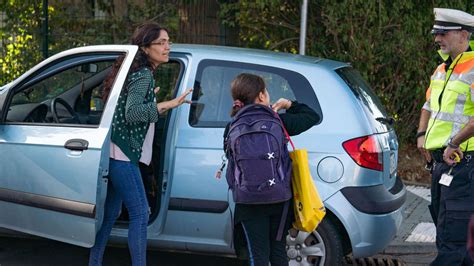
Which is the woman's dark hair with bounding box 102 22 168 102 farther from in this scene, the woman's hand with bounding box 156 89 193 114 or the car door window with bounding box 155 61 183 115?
the car door window with bounding box 155 61 183 115

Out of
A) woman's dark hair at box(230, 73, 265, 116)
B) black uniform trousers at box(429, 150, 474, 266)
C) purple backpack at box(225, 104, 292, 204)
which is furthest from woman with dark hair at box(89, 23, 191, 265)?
black uniform trousers at box(429, 150, 474, 266)

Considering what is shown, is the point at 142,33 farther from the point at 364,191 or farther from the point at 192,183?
the point at 364,191

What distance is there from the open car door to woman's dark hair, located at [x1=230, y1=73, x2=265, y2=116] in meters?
0.90

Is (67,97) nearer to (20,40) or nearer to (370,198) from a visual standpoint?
(370,198)

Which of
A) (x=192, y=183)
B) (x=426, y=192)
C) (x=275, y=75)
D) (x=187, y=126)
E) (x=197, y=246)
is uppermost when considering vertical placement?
(x=275, y=75)

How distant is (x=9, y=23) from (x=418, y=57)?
16.7ft

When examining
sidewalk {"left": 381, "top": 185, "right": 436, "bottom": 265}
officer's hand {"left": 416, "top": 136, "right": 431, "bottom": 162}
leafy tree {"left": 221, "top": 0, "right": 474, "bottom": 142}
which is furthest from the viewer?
leafy tree {"left": 221, "top": 0, "right": 474, "bottom": 142}

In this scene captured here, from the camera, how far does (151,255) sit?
614cm

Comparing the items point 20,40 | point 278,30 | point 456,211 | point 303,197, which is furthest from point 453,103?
point 20,40

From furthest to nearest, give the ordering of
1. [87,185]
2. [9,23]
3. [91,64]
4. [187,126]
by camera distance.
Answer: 1. [9,23]
2. [91,64]
3. [187,126]
4. [87,185]

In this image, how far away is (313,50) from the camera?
30.5ft

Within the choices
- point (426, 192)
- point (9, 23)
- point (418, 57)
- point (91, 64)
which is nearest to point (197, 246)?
point (91, 64)

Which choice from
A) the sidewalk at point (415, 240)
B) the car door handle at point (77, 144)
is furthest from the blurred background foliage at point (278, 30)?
the car door handle at point (77, 144)

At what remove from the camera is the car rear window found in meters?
5.20
